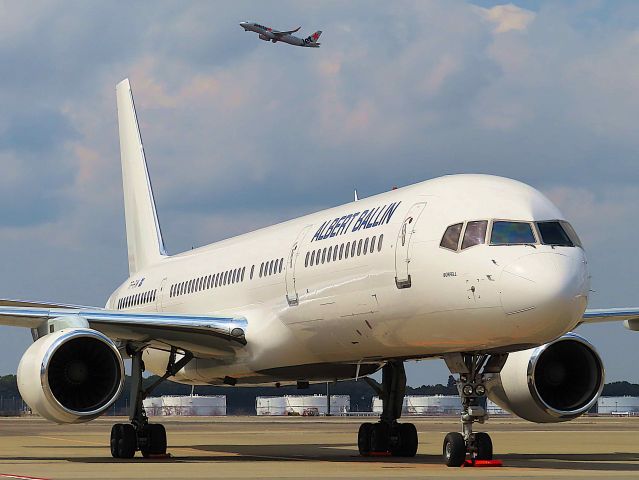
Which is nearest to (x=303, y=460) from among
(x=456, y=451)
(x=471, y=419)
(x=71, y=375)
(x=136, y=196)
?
(x=71, y=375)

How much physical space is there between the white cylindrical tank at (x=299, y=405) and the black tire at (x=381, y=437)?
72330mm

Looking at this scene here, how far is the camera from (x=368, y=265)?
2291 centimetres

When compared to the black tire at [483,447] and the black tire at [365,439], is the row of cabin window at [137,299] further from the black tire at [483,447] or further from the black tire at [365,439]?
the black tire at [483,447]

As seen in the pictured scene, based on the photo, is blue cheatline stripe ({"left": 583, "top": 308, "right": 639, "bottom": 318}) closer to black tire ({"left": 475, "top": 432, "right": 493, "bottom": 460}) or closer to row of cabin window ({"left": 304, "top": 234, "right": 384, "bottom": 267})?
row of cabin window ({"left": 304, "top": 234, "right": 384, "bottom": 267})

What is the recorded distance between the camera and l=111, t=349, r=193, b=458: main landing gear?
27.0 meters

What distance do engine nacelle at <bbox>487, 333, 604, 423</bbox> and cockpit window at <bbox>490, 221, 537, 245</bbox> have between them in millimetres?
4189

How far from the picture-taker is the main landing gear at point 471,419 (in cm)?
2056

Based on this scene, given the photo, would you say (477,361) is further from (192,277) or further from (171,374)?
(192,277)

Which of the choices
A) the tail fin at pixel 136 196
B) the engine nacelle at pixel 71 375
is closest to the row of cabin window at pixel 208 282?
the tail fin at pixel 136 196

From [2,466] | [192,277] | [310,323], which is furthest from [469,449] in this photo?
[192,277]

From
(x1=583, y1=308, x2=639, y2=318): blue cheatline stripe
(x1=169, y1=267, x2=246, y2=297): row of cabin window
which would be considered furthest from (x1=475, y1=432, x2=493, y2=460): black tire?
(x1=169, y1=267, x2=246, y2=297): row of cabin window

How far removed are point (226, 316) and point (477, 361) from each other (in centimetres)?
861

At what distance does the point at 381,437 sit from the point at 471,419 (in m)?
6.52

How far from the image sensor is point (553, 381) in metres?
24.4
